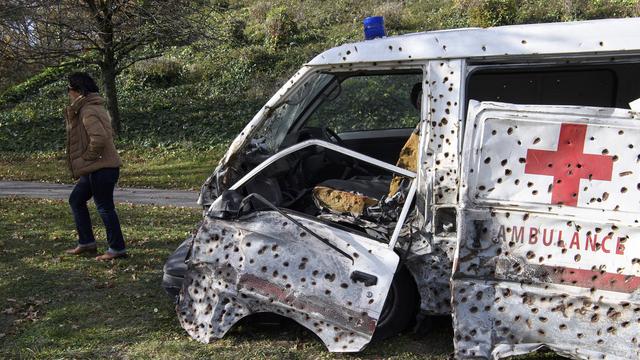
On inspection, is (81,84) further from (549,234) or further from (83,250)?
(549,234)

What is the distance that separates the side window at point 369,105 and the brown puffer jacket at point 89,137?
189cm

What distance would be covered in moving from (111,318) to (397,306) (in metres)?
2.21

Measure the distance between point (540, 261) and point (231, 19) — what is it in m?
17.7

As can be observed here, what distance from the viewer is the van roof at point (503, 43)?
3.60 meters

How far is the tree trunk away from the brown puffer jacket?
9.66m

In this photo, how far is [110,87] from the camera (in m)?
15.7

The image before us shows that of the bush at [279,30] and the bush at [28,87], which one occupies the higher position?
the bush at [279,30]

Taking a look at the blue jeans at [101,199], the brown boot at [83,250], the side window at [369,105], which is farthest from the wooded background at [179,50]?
the side window at [369,105]

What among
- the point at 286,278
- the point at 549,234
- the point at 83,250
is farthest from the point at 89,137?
the point at 549,234

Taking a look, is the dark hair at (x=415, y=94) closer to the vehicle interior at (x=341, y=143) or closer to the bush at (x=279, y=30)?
the vehicle interior at (x=341, y=143)

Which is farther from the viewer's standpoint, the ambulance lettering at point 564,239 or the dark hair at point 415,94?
the dark hair at point 415,94

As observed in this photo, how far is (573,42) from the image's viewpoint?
12.0 ft

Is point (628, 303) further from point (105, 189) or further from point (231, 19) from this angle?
point (231, 19)

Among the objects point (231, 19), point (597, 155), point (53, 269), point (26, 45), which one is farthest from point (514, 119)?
point (231, 19)
